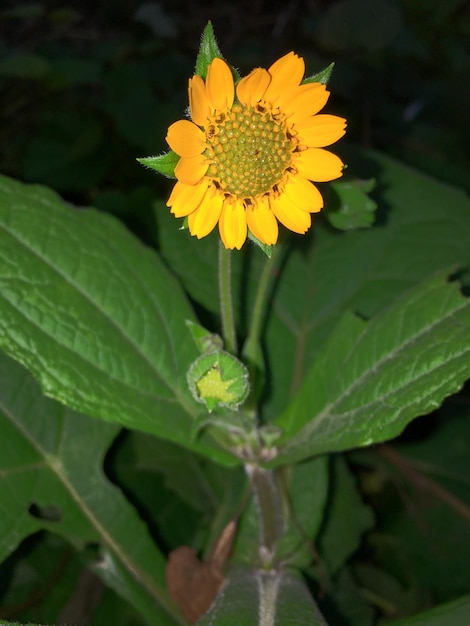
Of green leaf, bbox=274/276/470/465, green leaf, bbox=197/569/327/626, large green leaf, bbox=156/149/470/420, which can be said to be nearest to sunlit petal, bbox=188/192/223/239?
green leaf, bbox=274/276/470/465

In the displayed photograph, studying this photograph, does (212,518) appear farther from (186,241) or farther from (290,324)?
(186,241)

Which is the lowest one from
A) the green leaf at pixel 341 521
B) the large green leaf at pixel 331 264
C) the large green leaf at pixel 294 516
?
the green leaf at pixel 341 521

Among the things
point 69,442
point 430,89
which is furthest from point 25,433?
point 430,89

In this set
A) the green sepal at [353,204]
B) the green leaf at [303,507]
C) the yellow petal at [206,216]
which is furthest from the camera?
the green leaf at [303,507]

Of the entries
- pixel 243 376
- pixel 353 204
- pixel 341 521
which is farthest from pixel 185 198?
pixel 341 521

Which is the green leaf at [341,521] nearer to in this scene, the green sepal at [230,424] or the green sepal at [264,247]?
the green sepal at [230,424]

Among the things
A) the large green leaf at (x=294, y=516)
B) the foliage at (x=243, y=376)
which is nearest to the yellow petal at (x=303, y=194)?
the foliage at (x=243, y=376)
